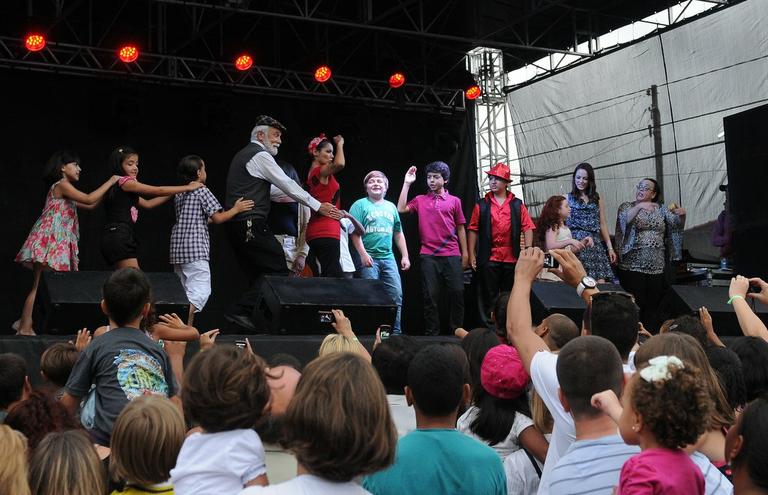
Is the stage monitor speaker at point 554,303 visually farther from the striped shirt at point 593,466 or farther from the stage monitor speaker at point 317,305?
the striped shirt at point 593,466

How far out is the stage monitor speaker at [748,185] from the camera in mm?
8250

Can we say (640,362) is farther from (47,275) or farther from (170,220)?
(170,220)

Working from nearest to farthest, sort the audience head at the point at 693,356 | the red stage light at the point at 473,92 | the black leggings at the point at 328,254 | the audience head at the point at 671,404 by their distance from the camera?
the audience head at the point at 671,404
the audience head at the point at 693,356
the black leggings at the point at 328,254
the red stage light at the point at 473,92

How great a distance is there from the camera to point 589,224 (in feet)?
27.7

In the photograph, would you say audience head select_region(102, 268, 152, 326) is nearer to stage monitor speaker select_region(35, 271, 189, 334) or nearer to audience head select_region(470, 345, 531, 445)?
audience head select_region(470, 345, 531, 445)

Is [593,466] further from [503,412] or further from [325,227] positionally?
[325,227]

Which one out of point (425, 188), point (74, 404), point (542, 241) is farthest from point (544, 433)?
point (425, 188)

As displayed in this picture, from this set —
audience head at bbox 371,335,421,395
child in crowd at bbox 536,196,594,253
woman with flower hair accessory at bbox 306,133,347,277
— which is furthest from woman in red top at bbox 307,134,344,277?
audience head at bbox 371,335,421,395

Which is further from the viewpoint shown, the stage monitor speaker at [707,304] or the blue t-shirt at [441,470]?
the stage monitor speaker at [707,304]

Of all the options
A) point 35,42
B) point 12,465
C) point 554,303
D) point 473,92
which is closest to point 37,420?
point 12,465

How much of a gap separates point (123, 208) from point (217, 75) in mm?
4368

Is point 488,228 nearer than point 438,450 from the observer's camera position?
No

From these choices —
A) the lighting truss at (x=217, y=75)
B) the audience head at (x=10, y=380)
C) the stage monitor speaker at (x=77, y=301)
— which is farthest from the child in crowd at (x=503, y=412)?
the lighting truss at (x=217, y=75)

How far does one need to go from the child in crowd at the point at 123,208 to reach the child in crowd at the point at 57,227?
84mm
